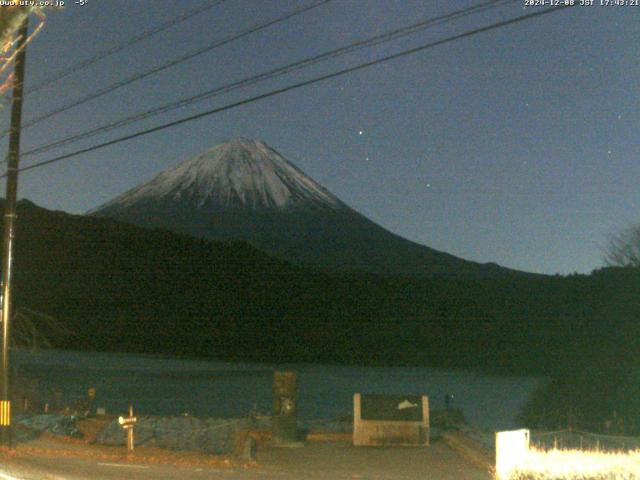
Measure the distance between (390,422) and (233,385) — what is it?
3586 centimetres

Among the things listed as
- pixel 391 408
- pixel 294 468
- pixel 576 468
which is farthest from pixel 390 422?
pixel 576 468

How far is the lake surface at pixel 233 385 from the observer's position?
40.1 meters

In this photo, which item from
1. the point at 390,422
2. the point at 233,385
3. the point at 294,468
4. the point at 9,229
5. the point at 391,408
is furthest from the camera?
the point at 233,385

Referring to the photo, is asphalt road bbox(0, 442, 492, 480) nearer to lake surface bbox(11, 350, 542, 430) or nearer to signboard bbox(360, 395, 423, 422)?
signboard bbox(360, 395, 423, 422)

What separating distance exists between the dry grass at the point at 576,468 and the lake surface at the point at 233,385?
19.0 m

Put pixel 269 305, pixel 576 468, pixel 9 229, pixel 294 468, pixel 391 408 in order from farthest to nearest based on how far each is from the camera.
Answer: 1. pixel 269 305
2. pixel 391 408
3. pixel 9 229
4. pixel 294 468
5. pixel 576 468

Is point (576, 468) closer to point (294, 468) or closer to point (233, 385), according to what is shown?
point (294, 468)

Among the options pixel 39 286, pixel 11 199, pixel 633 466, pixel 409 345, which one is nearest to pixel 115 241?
pixel 39 286

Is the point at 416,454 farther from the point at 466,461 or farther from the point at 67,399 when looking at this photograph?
the point at 67,399

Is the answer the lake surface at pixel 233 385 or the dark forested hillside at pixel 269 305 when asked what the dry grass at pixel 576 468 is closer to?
the lake surface at pixel 233 385

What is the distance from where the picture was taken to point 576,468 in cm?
1310

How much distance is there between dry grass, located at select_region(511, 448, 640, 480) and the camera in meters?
12.4

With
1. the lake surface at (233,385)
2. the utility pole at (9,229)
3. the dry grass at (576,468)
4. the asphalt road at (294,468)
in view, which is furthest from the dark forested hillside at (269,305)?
the utility pole at (9,229)

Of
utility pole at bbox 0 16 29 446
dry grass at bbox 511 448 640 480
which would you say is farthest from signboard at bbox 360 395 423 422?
utility pole at bbox 0 16 29 446
